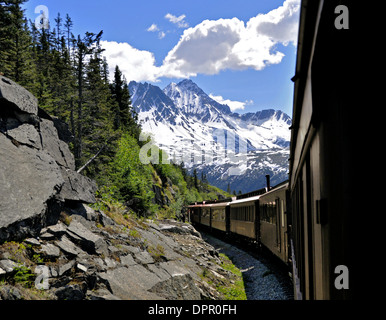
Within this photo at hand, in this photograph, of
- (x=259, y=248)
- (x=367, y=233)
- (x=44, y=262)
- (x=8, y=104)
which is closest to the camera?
(x=367, y=233)

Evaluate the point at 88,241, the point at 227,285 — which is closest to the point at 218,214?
the point at 227,285

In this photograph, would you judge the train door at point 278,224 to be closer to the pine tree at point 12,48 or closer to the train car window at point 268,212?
the train car window at point 268,212

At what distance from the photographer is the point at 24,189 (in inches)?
352

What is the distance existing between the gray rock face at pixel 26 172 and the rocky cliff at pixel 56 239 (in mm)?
23

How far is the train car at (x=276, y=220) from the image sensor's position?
1221 centimetres

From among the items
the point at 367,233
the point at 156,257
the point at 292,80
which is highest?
the point at 292,80

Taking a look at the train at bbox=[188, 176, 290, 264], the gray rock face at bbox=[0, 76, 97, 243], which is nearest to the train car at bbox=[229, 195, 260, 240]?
the train at bbox=[188, 176, 290, 264]

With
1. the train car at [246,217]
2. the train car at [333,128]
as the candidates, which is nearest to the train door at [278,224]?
the train car at [246,217]

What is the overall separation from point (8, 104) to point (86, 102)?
16.7 m

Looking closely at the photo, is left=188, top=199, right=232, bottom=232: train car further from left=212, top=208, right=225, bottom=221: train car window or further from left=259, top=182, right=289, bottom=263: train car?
left=259, top=182, right=289, bottom=263: train car

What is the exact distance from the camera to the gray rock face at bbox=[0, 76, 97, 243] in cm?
818

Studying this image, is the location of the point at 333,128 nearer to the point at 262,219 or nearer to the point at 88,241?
the point at 88,241
